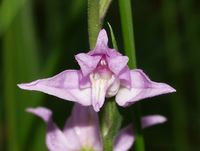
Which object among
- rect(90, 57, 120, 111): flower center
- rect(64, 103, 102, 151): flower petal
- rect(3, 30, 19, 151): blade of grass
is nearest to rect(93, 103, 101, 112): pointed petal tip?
rect(90, 57, 120, 111): flower center

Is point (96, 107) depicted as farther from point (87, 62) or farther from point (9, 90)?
point (9, 90)

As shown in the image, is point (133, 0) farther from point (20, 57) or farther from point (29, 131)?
point (29, 131)

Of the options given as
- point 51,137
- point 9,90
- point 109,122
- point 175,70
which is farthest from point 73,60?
point 109,122

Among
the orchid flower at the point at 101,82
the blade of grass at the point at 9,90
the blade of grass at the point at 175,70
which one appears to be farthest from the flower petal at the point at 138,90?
the blade of grass at the point at 175,70

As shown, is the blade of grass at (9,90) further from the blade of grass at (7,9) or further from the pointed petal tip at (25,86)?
the pointed petal tip at (25,86)

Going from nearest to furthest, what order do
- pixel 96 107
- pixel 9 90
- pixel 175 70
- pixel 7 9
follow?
pixel 96 107 → pixel 7 9 → pixel 9 90 → pixel 175 70

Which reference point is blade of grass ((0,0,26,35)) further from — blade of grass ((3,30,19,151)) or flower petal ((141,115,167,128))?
flower petal ((141,115,167,128))

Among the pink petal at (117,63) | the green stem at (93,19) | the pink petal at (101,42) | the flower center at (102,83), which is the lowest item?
the flower center at (102,83)
